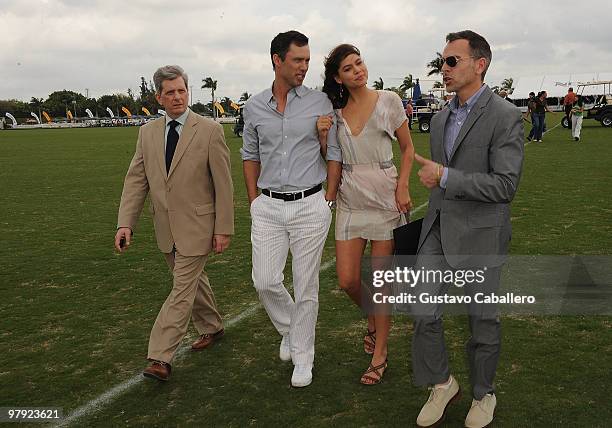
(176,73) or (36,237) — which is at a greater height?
(176,73)

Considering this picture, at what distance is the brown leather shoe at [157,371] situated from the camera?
3.92 m

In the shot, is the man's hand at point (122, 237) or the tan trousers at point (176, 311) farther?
the man's hand at point (122, 237)

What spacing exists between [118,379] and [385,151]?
2.13 metres

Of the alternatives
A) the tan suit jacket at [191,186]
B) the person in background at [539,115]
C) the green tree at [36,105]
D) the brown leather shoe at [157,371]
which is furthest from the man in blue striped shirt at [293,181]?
the green tree at [36,105]

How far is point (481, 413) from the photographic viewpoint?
3.32 m

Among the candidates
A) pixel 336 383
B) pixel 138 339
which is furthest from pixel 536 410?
pixel 138 339

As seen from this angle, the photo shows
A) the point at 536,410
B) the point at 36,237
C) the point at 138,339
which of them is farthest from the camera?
the point at 36,237

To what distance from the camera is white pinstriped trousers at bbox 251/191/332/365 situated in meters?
3.99

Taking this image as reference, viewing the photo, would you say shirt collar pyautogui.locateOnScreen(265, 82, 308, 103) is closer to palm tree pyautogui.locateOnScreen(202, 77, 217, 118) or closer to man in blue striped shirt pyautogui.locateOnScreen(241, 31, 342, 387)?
man in blue striped shirt pyautogui.locateOnScreen(241, 31, 342, 387)

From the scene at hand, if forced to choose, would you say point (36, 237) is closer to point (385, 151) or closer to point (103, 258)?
point (103, 258)

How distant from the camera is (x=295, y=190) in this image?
3.94 meters

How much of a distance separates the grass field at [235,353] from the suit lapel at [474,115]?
1.45 metres

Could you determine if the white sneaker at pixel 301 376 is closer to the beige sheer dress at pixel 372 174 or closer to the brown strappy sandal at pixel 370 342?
the brown strappy sandal at pixel 370 342

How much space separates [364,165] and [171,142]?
1.22m
